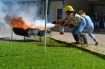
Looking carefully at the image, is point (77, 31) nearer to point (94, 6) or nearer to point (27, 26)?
point (27, 26)

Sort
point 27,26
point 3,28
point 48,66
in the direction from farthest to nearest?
point 3,28 → point 27,26 → point 48,66

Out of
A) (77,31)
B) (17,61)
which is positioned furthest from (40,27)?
(17,61)

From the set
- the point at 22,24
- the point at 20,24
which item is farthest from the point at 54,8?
the point at 22,24

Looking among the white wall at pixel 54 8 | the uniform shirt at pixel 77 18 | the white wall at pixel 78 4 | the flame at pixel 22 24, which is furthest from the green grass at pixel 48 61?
the white wall at pixel 54 8

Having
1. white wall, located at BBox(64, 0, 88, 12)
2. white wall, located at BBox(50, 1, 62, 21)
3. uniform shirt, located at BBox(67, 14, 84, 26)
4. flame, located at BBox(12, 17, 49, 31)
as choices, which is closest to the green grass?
uniform shirt, located at BBox(67, 14, 84, 26)

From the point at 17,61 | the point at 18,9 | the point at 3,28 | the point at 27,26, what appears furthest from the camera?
the point at 3,28

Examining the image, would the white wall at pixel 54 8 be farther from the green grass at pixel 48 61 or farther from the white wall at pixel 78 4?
the green grass at pixel 48 61

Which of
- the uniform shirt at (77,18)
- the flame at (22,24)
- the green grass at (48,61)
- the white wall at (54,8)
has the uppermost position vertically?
the white wall at (54,8)

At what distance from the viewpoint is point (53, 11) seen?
35562 mm

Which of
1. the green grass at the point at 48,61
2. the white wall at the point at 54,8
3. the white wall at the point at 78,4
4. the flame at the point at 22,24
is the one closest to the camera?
the green grass at the point at 48,61

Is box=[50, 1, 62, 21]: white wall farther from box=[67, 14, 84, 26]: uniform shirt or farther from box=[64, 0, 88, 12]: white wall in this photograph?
box=[67, 14, 84, 26]: uniform shirt

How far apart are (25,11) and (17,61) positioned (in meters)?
10.2

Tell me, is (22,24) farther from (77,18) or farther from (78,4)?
(78,4)

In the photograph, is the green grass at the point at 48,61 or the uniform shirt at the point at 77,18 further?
the uniform shirt at the point at 77,18
